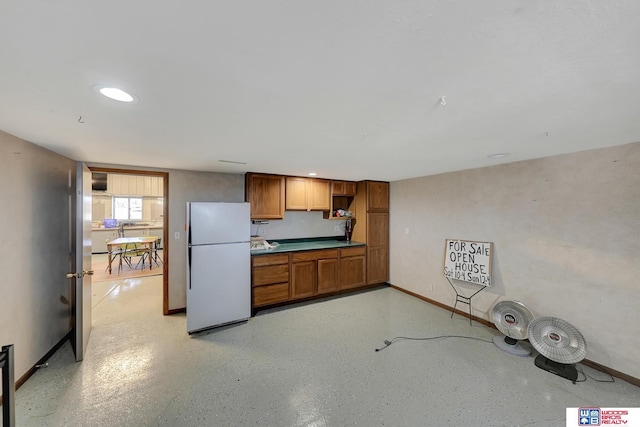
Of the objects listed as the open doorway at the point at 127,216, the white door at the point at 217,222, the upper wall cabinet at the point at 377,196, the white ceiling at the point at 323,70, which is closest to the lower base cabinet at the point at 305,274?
the white door at the point at 217,222

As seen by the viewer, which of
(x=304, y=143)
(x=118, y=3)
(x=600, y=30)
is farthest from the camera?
(x=304, y=143)

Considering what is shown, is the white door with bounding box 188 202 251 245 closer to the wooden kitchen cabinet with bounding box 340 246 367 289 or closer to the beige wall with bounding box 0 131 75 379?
the beige wall with bounding box 0 131 75 379

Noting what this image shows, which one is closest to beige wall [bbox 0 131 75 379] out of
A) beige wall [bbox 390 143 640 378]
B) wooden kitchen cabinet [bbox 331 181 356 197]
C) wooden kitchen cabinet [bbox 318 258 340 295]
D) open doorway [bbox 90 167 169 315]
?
wooden kitchen cabinet [bbox 318 258 340 295]

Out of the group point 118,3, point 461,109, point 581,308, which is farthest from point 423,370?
point 118,3

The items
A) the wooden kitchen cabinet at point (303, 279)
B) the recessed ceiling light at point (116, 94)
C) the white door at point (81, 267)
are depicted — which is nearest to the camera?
the recessed ceiling light at point (116, 94)

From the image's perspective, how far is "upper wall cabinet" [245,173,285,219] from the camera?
3.75 m

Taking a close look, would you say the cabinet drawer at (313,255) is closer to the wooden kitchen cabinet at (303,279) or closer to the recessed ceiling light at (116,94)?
the wooden kitchen cabinet at (303,279)

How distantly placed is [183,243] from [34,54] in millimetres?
2921

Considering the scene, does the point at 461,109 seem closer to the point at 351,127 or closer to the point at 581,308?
the point at 351,127

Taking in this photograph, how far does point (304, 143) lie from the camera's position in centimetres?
213

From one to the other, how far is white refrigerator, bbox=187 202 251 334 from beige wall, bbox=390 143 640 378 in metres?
3.05

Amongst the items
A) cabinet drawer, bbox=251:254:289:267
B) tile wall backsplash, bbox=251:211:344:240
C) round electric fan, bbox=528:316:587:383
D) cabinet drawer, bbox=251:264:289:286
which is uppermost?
tile wall backsplash, bbox=251:211:344:240

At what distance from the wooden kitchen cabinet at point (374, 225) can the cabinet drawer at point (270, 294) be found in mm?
1658

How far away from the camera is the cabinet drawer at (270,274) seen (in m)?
3.50
